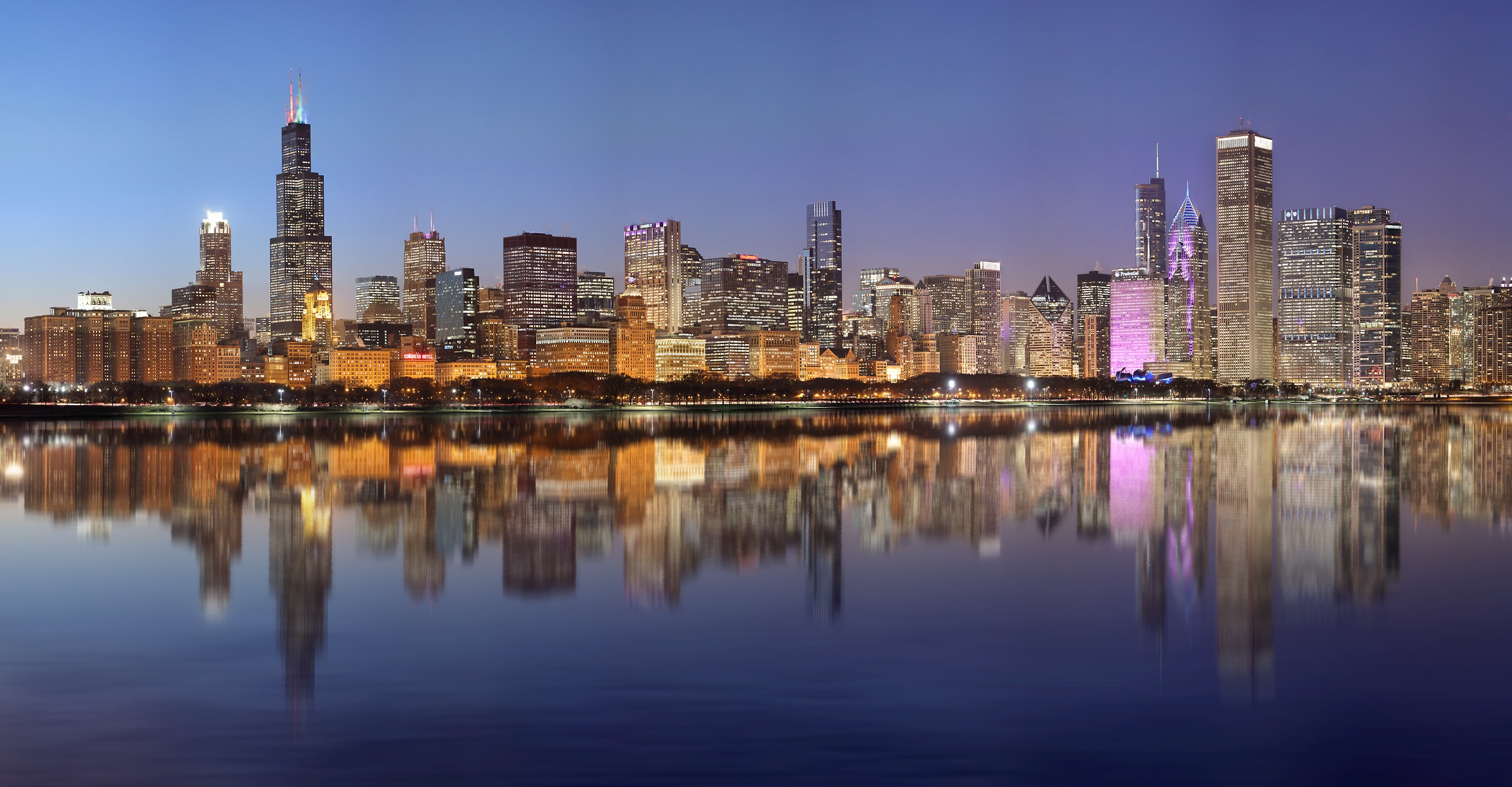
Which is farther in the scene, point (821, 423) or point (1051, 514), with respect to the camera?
point (821, 423)

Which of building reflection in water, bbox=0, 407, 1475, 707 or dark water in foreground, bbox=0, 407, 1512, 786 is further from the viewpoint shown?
building reflection in water, bbox=0, 407, 1475, 707

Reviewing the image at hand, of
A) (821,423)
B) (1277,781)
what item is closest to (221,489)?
(1277,781)

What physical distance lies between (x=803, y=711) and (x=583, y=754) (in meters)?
2.60

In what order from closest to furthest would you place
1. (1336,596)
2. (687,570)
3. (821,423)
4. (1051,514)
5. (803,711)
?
1. (803,711)
2. (1336,596)
3. (687,570)
4. (1051,514)
5. (821,423)

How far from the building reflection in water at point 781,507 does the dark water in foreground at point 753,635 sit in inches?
8.0

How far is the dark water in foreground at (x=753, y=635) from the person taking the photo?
11.8 m

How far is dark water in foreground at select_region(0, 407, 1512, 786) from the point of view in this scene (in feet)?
38.7

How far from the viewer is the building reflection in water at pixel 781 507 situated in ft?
69.7

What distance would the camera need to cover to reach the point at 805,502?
35.4 metres

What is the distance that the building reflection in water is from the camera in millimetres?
21234

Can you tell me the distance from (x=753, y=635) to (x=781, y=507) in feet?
55.8

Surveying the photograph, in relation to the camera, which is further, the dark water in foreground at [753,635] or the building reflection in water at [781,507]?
the building reflection in water at [781,507]

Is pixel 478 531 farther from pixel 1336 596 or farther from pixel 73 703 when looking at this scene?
pixel 1336 596

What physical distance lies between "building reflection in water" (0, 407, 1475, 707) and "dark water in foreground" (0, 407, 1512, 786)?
20 cm
